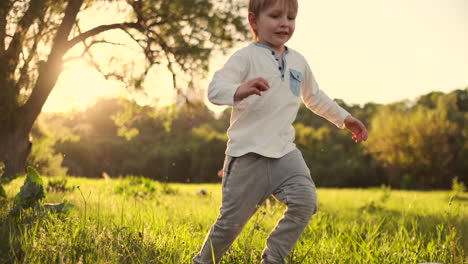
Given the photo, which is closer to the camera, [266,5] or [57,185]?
[266,5]

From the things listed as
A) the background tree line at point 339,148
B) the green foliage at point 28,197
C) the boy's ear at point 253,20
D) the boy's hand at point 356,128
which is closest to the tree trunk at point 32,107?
the green foliage at point 28,197

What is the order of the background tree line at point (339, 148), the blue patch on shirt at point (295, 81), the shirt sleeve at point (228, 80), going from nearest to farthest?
the shirt sleeve at point (228, 80), the blue patch on shirt at point (295, 81), the background tree line at point (339, 148)

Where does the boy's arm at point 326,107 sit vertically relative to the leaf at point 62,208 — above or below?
above

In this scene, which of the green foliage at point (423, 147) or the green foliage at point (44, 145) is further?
the green foliage at point (423, 147)

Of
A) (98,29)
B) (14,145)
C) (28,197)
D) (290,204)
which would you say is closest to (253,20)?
(290,204)

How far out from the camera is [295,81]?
2.73 metres

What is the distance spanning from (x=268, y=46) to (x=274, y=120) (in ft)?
1.55

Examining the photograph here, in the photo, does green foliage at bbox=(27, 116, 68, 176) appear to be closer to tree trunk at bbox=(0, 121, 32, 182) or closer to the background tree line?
tree trunk at bbox=(0, 121, 32, 182)

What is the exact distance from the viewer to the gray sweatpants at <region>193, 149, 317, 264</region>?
8.09 feet

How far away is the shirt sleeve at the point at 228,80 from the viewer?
2.29m

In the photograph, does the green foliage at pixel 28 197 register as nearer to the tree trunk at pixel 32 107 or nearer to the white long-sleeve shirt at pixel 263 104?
the white long-sleeve shirt at pixel 263 104

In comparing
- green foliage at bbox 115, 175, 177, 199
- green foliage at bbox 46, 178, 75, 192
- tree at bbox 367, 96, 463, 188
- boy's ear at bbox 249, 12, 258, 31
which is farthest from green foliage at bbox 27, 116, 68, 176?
tree at bbox 367, 96, 463, 188

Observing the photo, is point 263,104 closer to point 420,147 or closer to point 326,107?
point 326,107

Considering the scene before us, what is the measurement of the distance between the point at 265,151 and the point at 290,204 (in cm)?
32
